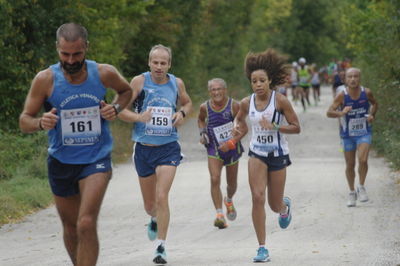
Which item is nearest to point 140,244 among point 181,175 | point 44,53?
point 181,175

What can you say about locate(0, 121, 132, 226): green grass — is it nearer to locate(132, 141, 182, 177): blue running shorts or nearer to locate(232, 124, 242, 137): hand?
locate(232, 124, 242, 137): hand

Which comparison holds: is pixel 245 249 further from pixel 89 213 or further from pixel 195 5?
pixel 195 5

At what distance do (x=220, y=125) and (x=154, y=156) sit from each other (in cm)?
304

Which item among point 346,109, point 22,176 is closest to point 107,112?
point 346,109

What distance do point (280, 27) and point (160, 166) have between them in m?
78.6

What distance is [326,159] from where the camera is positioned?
23047 mm

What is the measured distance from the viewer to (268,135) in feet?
32.6

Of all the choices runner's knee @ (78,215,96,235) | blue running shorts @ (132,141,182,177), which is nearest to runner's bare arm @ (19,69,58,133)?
runner's knee @ (78,215,96,235)

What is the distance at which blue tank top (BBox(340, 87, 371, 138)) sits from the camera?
14469mm

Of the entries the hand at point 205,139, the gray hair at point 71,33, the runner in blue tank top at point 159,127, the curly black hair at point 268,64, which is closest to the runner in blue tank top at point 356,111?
the hand at point 205,139

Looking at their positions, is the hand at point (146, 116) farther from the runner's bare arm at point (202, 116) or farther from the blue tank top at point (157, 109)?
the runner's bare arm at point (202, 116)

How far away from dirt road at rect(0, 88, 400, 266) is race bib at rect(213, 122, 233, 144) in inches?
45.2

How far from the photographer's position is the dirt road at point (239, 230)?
9750mm

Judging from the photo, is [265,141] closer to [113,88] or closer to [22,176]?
[113,88]
